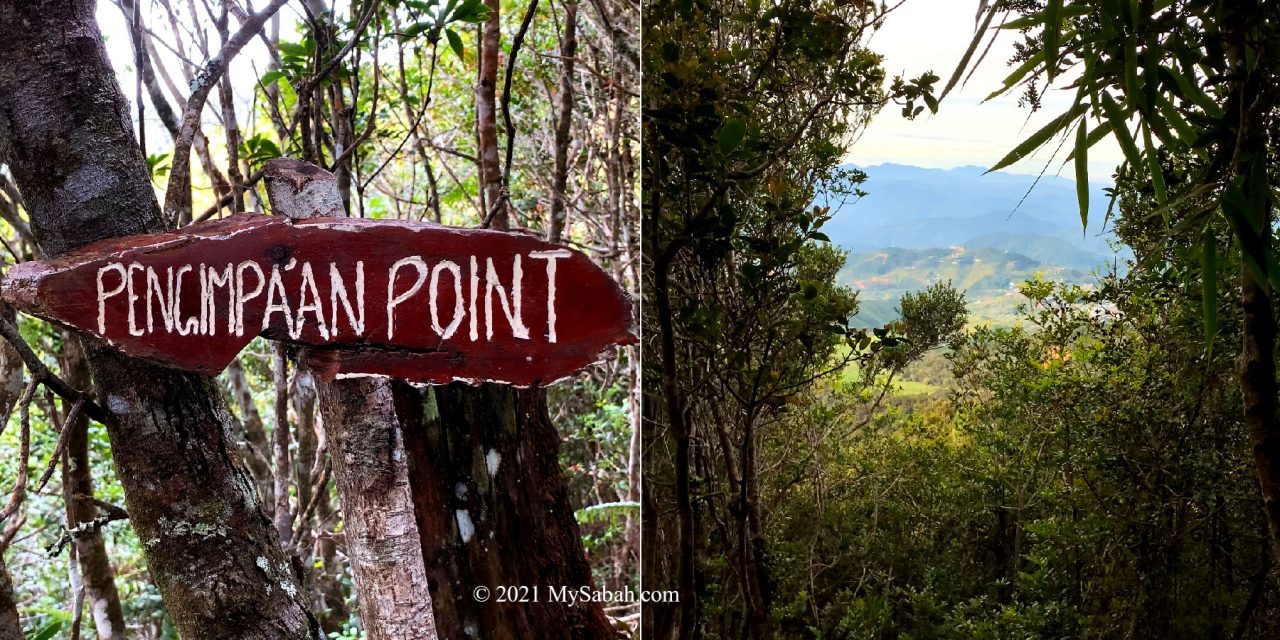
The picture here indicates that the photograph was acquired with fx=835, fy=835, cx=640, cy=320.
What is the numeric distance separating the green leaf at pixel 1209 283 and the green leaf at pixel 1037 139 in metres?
0.18

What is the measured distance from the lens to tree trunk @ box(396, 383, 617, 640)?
→ 110cm

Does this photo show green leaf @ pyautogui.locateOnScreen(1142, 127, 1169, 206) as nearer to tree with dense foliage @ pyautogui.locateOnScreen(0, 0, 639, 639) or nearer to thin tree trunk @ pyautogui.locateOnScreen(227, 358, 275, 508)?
tree with dense foliage @ pyautogui.locateOnScreen(0, 0, 639, 639)

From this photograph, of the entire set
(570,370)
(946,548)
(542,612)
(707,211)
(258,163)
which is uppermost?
(258,163)

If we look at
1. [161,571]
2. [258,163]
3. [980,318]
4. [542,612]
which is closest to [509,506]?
[542,612]

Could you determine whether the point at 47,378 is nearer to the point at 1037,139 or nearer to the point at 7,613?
the point at 7,613

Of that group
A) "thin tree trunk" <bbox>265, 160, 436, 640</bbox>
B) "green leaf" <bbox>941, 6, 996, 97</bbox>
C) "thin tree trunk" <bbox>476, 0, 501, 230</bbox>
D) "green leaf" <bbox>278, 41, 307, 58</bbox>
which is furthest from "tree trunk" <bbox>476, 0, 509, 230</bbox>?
"green leaf" <bbox>941, 6, 996, 97</bbox>

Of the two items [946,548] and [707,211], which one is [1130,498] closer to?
[946,548]

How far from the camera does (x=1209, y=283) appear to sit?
2.68ft

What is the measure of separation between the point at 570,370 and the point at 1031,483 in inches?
24.1

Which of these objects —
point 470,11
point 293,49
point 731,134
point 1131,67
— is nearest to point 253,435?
point 293,49

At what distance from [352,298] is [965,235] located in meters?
0.73

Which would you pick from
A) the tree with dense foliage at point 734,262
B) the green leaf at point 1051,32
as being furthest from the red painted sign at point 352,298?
the green leaf at point 1051,32

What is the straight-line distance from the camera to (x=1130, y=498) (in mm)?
918

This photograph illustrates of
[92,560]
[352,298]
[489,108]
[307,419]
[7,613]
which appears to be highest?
[489,108]
